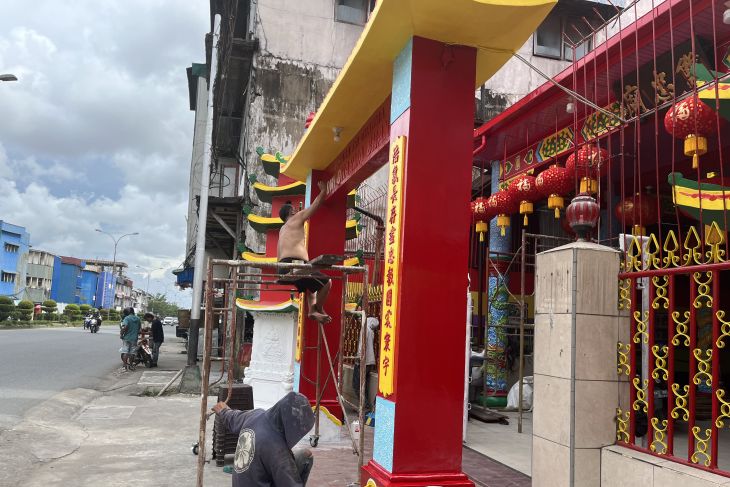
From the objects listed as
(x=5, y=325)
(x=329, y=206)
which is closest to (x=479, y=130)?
(x=329, y=206)

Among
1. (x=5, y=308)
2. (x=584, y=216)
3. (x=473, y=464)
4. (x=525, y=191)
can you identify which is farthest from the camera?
(x=5, y=308)

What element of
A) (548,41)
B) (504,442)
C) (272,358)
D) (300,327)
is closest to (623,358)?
(504,442)

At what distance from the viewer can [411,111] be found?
174 inches

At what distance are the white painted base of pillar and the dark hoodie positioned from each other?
171 inches

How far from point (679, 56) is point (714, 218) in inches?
148

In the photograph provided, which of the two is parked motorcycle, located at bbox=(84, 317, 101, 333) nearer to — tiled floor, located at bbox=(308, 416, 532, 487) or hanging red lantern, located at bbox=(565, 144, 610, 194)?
tiled floor, located at bbox=(308, 416, 532, 487)

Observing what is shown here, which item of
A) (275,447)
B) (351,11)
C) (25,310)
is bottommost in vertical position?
(25,310)

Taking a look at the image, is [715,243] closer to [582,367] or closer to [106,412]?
[582,367]

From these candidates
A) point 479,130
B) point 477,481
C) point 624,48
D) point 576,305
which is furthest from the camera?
point 479,130

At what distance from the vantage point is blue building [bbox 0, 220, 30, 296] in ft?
175

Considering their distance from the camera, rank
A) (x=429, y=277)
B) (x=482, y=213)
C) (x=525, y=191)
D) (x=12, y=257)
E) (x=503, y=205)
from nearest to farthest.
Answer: (x=429, y=277)
(x=525, y=191)
(x=503, y=205)
(x=482, y=213)
(x=12, y=257)

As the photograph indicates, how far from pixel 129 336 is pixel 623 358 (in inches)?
573

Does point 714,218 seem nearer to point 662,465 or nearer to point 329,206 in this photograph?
point 662,465

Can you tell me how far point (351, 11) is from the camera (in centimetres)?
1914
